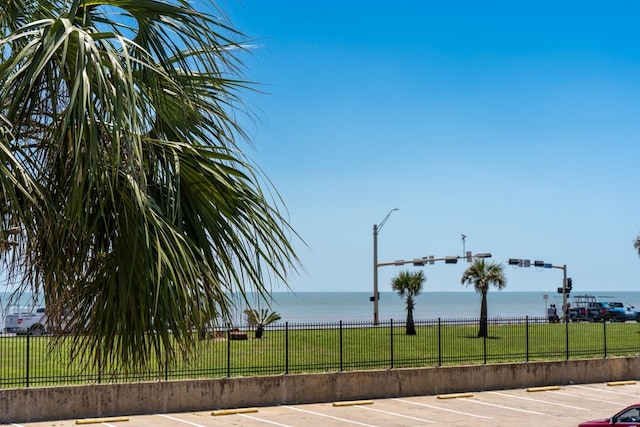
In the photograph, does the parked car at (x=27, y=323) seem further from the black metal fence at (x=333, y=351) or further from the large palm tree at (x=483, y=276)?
the large palm tree at (x=483, y=276)

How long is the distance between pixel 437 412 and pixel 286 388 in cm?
435

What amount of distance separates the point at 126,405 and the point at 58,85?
19.9 meters

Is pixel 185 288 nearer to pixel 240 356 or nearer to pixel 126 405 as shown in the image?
pixel 126 405

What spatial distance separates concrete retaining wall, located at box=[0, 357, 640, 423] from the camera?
2278 cm

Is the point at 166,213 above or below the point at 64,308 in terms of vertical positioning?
above

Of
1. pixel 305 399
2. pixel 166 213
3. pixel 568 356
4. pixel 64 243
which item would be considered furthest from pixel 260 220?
pixel 568 356

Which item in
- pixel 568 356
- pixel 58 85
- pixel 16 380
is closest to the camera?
pixel 58 85

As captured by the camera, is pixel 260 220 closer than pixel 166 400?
Yes

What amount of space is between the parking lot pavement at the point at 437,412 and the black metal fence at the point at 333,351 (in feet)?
4.45

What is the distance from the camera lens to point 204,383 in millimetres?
24969

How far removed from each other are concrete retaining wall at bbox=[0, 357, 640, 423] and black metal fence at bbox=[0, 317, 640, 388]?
0.46m

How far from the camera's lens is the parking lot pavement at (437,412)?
2308cm

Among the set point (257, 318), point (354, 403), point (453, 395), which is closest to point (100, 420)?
point (354, 403)

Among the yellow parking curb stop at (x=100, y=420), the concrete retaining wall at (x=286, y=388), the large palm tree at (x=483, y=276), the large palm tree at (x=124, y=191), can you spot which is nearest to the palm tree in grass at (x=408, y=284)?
the large palm tree at (x=483, y=276)
